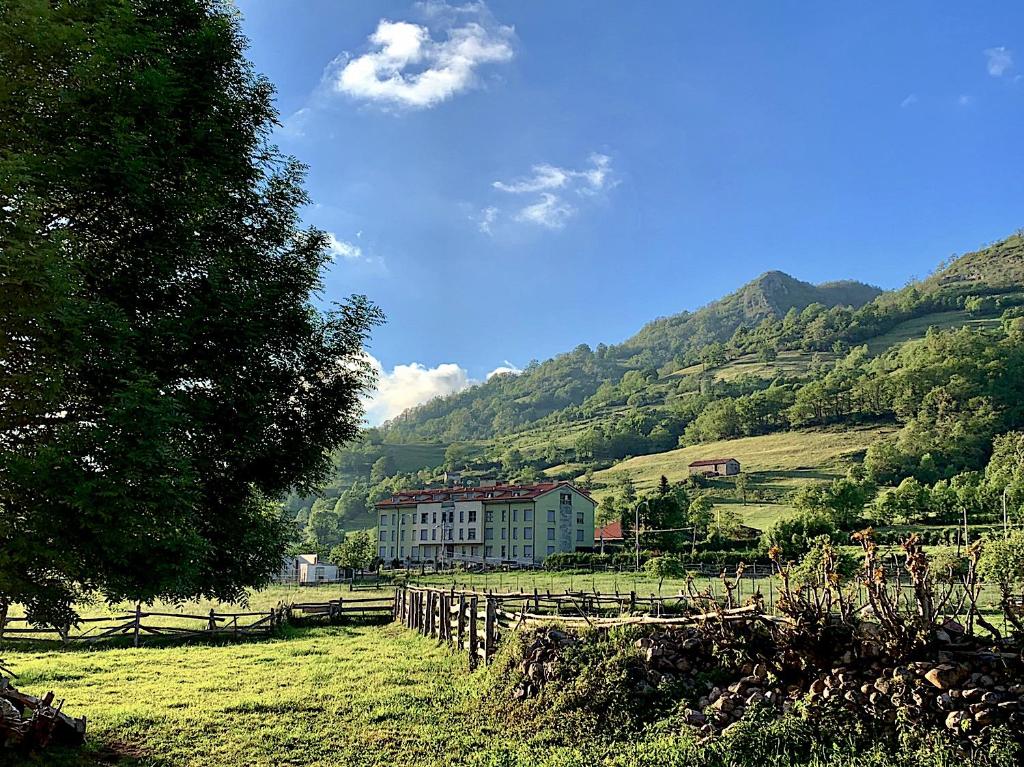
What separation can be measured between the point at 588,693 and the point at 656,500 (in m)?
67.1

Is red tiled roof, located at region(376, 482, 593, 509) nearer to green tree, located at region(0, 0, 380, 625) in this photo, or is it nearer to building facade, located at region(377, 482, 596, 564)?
building facade, located at region(377, 482, 596, 564)

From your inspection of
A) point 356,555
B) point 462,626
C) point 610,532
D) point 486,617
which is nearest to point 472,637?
point 486,617

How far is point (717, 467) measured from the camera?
126500mm

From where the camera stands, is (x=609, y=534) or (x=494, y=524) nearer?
(x=494, y=524)

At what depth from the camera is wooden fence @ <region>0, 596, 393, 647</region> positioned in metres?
23.8

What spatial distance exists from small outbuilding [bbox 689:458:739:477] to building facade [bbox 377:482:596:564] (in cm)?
3941

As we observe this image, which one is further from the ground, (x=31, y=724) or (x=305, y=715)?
(x=31, y=724)

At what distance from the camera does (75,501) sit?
704 centimetres

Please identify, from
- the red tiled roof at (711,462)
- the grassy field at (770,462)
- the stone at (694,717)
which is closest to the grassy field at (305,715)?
the stone at (694,717)

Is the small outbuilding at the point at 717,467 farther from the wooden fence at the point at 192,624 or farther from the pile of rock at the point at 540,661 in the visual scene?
the pile of rock at the point at 540,661

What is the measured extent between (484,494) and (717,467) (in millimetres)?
51285

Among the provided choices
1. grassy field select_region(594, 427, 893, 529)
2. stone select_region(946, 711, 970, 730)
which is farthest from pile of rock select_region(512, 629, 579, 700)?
grassy field select_region(594, 427, 893, 529)

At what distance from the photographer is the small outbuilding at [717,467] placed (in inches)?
4900

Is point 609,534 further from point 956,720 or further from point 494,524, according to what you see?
point 956,720
